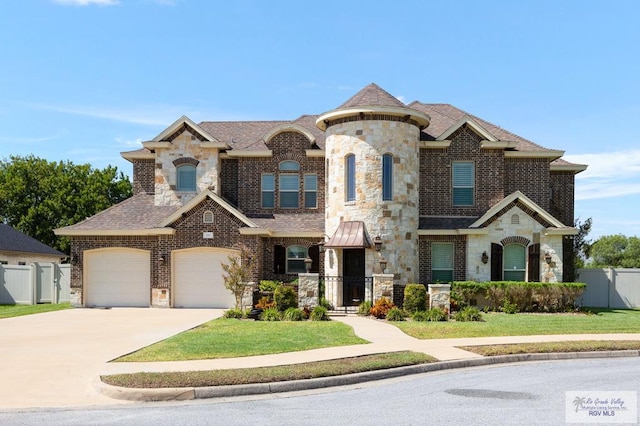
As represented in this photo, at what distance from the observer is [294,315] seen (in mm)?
21844

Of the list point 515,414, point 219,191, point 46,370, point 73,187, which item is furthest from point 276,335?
point 73,187

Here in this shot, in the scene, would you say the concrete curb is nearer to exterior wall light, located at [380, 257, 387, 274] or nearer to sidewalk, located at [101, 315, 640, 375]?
sidewalk, located at [101, 315, 640, 375]

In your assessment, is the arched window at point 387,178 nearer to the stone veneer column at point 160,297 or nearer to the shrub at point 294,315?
the shrub at point 294,315

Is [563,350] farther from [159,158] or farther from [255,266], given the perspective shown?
[159,158]

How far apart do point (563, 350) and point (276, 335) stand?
687 centimetres

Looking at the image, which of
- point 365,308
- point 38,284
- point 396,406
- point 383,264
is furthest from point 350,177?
point 396,406

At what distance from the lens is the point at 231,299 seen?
27.7 meters

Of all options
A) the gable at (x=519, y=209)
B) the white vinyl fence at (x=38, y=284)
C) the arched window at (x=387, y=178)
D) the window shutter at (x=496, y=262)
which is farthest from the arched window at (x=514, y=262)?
the white vinyl fence at (x=38, y=284)

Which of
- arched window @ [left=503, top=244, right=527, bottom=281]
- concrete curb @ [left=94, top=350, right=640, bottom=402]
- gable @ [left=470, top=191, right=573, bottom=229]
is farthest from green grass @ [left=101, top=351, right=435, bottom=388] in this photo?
arched window @ [left=503, top=244, right=527, bottom=281]

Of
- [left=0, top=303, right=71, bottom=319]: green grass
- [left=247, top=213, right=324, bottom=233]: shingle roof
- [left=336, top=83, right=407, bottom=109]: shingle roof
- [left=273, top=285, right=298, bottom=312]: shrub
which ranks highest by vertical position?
[left=336, top=83, right=407, bottom=109]: shingle roof

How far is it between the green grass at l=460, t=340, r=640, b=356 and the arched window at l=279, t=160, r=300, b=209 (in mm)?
15318

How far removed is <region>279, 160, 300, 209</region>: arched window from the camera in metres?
29.6

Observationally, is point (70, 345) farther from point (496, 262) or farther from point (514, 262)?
point (514, 262)

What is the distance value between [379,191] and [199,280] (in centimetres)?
828
